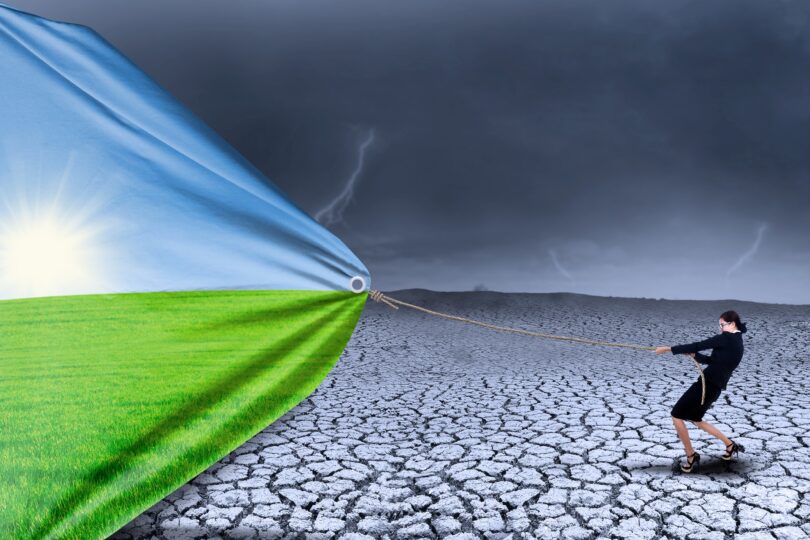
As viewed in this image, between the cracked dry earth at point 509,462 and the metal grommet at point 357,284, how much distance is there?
1.18 meters

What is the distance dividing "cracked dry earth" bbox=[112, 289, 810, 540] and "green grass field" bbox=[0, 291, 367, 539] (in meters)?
0.91

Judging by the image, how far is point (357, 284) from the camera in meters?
2.30

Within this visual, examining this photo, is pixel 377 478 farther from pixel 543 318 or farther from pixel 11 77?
pixel 543 318

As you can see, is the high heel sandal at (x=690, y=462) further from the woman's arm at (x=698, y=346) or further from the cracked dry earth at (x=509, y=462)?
the woman's arm at (x=698, y=346)

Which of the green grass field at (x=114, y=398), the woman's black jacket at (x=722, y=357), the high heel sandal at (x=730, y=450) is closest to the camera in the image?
the green grass field at (x=114, y=398)

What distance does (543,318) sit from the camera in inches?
532

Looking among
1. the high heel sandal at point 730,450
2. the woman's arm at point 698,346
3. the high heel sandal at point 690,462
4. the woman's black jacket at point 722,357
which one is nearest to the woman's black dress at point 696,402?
the woman's black jacket at point 722,357

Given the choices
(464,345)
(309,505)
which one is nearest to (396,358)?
(464,345)

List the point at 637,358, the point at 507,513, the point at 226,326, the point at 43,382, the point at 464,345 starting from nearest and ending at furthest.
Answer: the point at 43,382, the point at 226,326, the point at 507,513, the point at 637,358, the point at 464,345

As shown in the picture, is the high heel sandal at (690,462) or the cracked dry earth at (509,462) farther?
the high heel sandal at (690,462)

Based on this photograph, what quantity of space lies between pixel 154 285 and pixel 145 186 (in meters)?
0.31

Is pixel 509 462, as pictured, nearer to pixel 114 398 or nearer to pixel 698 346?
pixel 698 346

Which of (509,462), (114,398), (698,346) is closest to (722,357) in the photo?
(698,346)

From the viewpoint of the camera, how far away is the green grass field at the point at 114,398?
195 centimetres
